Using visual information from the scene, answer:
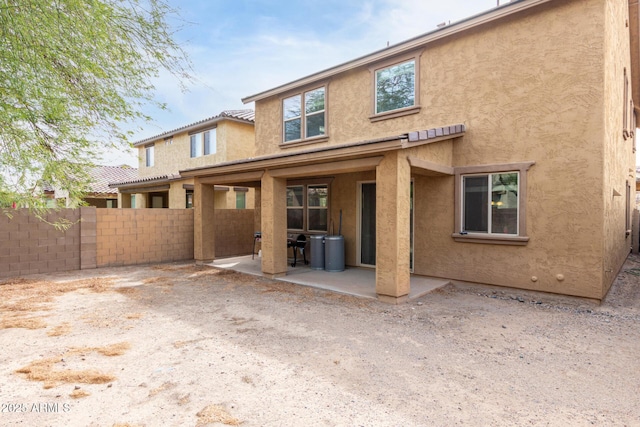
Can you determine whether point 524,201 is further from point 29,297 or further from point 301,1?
point 29,297

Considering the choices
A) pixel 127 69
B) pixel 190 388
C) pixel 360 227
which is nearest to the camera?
pixel 190 388

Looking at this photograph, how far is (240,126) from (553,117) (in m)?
13.4

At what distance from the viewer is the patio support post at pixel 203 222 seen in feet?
36.4

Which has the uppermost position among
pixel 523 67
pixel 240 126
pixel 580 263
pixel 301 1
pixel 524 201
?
pixel 301 1

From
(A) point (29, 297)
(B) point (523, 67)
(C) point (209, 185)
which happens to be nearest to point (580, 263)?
(B) point (523, 67)

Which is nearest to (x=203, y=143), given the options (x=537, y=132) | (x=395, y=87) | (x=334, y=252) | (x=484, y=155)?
(x=334, y=252)

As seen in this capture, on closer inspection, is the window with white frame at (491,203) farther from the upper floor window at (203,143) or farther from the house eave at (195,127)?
the upper floor window at (203,143)

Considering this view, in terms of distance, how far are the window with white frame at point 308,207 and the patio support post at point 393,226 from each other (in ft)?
13.8

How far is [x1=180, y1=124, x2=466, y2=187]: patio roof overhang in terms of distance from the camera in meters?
6.41

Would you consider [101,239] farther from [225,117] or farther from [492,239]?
[492,239]

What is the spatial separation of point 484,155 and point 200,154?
46.6 ft

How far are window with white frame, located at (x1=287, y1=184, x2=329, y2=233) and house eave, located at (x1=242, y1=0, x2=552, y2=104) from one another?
331cm

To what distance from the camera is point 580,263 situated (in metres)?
6.50

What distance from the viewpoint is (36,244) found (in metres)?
9.33
